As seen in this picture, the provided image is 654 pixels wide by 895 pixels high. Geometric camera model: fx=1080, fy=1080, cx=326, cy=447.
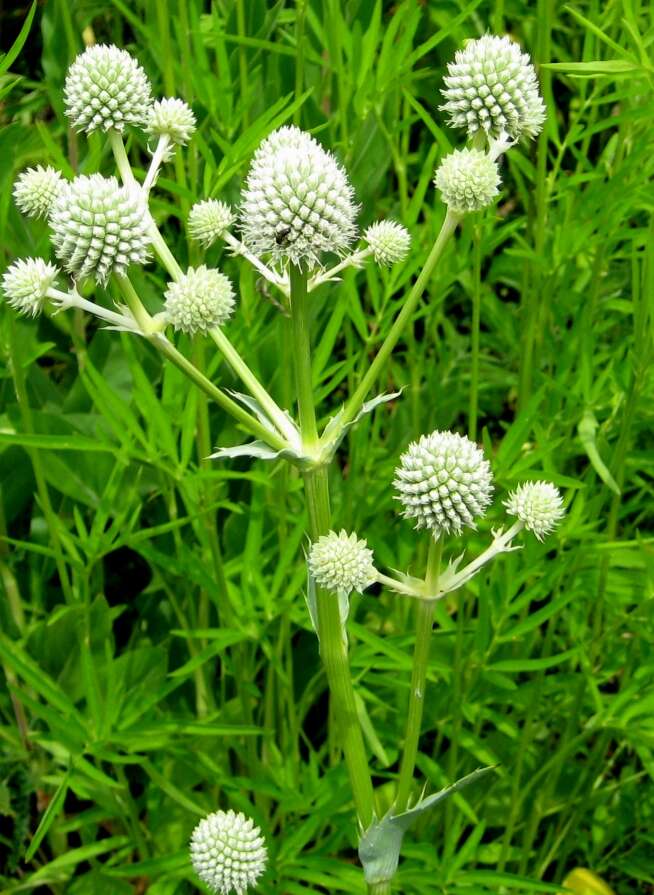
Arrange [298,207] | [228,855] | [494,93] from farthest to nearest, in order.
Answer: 1. [228,855]
2. [494,93]
3. [298,207]

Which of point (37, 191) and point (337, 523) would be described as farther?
point (337, 523)

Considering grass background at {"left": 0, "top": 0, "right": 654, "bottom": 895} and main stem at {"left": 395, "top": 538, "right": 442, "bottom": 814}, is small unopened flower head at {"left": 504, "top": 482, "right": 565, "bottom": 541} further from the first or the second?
grass background at {"left": 0, "top": 0, "right": 654, "bottom": 895}

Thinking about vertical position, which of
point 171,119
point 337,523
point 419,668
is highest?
point 171,119

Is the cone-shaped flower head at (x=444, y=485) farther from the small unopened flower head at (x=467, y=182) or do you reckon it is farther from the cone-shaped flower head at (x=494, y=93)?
the cone-shaped flower head at (x=494, y=93)

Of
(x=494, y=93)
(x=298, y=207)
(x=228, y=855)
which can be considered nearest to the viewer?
(x=298, y=207)

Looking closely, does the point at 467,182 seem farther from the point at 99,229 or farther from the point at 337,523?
the point at 337,523

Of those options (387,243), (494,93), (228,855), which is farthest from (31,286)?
(228,855)

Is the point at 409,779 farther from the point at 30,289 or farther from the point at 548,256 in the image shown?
the point at 548,256
